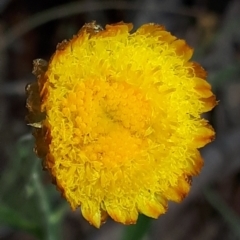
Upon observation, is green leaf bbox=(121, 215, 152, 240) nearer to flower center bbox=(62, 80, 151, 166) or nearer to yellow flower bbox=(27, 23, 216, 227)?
yellow flower bbox=(27, 23, 216, 227)

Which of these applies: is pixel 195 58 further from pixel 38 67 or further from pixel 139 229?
pixel 38 67

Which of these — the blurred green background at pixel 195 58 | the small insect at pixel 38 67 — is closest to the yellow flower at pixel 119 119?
the small insect at pixel 38 67

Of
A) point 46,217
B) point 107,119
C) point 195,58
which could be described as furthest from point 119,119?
point 195,58

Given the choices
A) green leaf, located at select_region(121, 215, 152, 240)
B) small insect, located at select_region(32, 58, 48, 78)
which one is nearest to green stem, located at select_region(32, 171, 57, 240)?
green leaf, located at select_region(121, 215, 152, 240)

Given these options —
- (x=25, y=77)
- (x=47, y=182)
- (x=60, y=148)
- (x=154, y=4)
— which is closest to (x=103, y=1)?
(x=154, y=4)

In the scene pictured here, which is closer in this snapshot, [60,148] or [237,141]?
[60,148]

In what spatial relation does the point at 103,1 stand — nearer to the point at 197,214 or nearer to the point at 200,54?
the point at 200,54

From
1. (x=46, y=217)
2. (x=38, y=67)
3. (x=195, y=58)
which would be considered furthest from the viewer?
(x=195, y=58)
